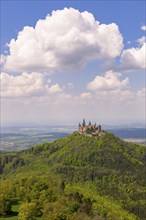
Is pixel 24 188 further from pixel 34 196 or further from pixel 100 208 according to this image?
pixel 100 208

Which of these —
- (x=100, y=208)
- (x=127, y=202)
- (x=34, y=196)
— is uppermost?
(x=34, y=196)

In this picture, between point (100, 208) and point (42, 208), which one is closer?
point (42, 208)

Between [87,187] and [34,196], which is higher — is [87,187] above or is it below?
below

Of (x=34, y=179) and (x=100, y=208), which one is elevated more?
(x=34, y=179)

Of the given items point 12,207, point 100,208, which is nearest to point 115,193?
point 100,208

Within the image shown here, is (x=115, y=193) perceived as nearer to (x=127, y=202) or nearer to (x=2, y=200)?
(x=127, y=202)

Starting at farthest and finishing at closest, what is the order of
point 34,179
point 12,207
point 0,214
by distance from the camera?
point 34,179 → point 12,207 → point 0,214

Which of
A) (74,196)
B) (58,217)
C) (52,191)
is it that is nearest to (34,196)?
(52,191)

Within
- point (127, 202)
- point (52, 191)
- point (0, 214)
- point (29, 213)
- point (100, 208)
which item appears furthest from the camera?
point (127, 202)

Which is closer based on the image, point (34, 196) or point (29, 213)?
point (29, 213)
